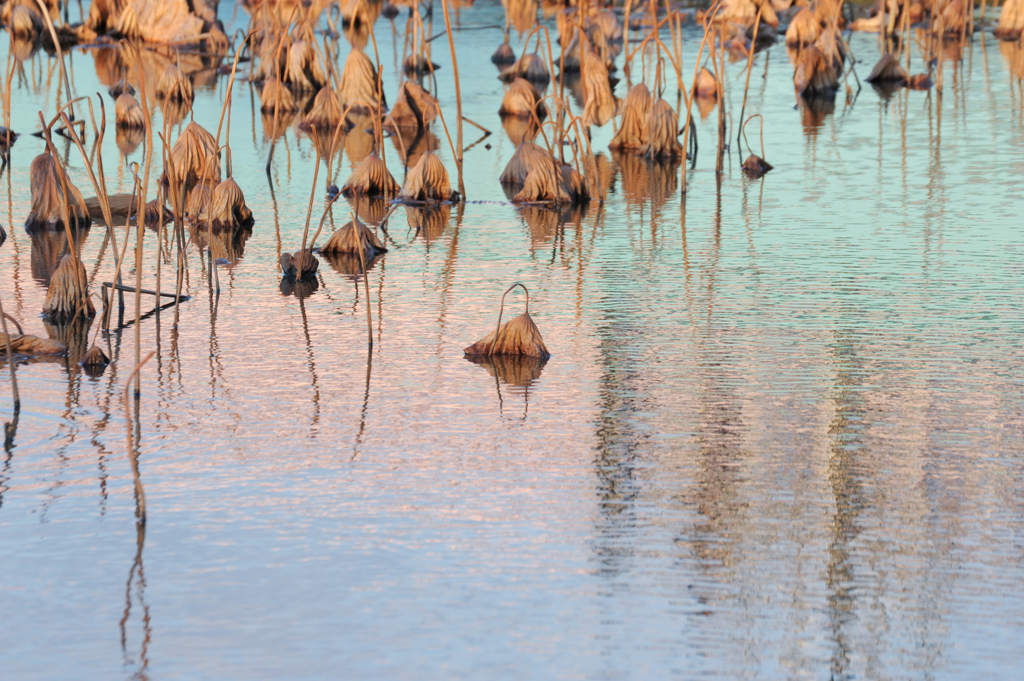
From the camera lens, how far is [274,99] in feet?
46.4

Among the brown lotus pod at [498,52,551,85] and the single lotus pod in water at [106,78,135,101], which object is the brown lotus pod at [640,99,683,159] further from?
the single lotus pod in water at [106,78,135,101]

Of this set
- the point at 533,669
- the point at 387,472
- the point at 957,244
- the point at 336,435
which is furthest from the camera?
the point at 957,244

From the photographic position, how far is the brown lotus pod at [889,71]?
51.2 ft

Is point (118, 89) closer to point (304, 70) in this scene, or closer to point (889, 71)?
point (304, 70)

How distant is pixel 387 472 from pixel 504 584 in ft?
3.03

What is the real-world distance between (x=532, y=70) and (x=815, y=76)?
129 inches

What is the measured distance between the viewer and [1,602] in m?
3.41

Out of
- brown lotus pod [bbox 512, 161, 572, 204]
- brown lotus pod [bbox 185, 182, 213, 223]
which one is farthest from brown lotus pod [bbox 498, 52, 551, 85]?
brown lotus pod [bbox 185, 182, 213, 223]

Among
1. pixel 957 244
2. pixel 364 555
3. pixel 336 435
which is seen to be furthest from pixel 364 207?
pixel 364 555

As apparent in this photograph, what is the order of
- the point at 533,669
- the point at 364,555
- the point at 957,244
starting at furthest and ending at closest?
the point at 957,244, the point at 364,555, the point at 533,669

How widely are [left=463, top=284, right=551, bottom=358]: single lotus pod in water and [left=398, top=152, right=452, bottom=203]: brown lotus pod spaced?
409cm

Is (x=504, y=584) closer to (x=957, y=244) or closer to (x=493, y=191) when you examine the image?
(x=957, y=244)

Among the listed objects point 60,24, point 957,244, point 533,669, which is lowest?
point 533,669

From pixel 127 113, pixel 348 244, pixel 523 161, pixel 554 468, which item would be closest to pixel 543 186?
pixel 523 161
